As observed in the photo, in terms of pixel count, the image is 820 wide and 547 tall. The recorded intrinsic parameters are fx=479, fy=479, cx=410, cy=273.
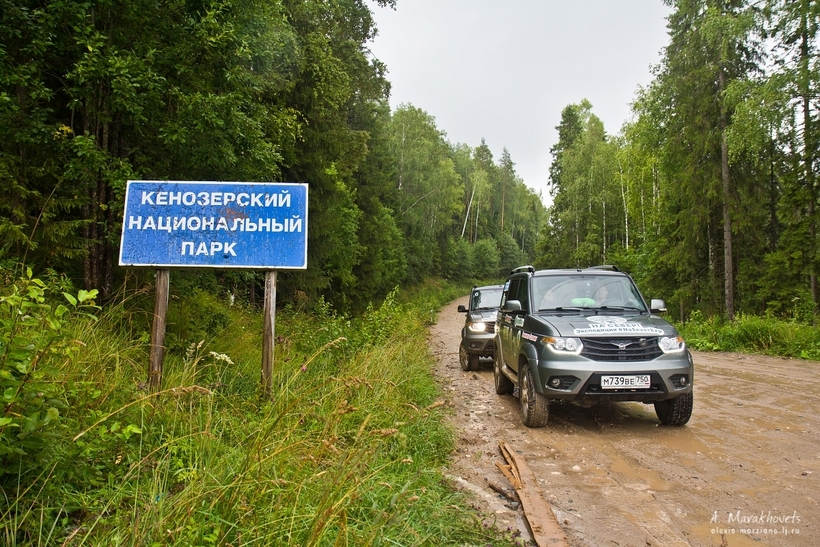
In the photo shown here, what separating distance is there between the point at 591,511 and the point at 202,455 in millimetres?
2808

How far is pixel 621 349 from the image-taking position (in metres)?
5.46

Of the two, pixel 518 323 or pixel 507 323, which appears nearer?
pixel 518 323

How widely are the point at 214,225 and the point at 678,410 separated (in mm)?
5756

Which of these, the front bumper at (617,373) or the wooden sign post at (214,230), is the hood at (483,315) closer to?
the front bumper at (617,373)

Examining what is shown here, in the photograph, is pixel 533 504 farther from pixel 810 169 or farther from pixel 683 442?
pixel 810 169

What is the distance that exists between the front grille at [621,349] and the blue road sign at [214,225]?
11.3 ft

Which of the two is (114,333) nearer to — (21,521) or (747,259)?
(21,521)

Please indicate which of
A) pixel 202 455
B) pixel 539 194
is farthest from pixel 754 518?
pixel 539 194

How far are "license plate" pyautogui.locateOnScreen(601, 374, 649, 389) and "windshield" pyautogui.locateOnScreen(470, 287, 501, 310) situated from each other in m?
6.42

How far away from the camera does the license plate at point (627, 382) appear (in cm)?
534

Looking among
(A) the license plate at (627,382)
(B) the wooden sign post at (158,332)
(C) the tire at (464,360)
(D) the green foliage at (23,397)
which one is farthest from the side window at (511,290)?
(D) the green foliage at (23,397)

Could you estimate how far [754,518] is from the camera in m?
3.33

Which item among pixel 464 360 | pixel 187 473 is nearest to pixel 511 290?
pixel 464 360

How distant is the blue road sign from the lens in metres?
5.13
